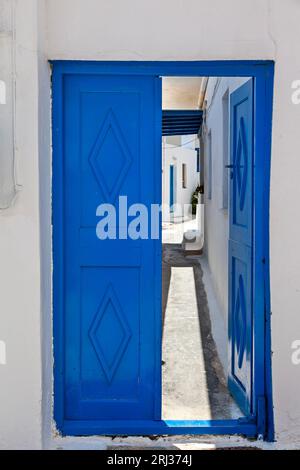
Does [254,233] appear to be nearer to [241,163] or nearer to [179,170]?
[241,163]

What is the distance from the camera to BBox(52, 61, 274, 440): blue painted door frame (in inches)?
137

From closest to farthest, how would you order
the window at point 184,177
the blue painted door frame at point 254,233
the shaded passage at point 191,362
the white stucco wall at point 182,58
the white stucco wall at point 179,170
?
the white stucco wall at point 182,58
the blue painted door frame at point 254,233
the shaded passage at point 191,362
the white stucco wall at point 179,170
the window at point 184,177

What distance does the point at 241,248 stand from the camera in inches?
161

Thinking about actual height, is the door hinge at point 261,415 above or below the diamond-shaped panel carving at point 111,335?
below

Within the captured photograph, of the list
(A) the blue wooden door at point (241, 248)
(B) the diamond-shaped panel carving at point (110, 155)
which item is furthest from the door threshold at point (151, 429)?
(B) the diamond-shaped panel carving at point (110, 155)

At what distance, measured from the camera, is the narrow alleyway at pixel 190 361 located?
4250mm

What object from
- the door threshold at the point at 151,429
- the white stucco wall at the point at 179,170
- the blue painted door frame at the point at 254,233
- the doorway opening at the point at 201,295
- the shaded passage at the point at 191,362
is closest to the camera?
the blue painted door frame at the point at 254,233

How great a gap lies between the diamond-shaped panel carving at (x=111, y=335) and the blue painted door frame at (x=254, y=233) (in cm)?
24

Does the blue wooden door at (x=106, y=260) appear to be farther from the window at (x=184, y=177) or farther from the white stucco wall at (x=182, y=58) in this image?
the window at (x=184, y=177)

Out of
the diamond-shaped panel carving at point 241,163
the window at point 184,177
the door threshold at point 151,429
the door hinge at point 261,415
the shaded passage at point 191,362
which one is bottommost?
the shaded passage at point 191,362

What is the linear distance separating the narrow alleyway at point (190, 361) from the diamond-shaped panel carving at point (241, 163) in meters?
1.67

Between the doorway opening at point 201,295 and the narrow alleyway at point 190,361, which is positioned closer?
the narrow alleyway at point 190,361

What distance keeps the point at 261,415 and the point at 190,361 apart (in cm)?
191
